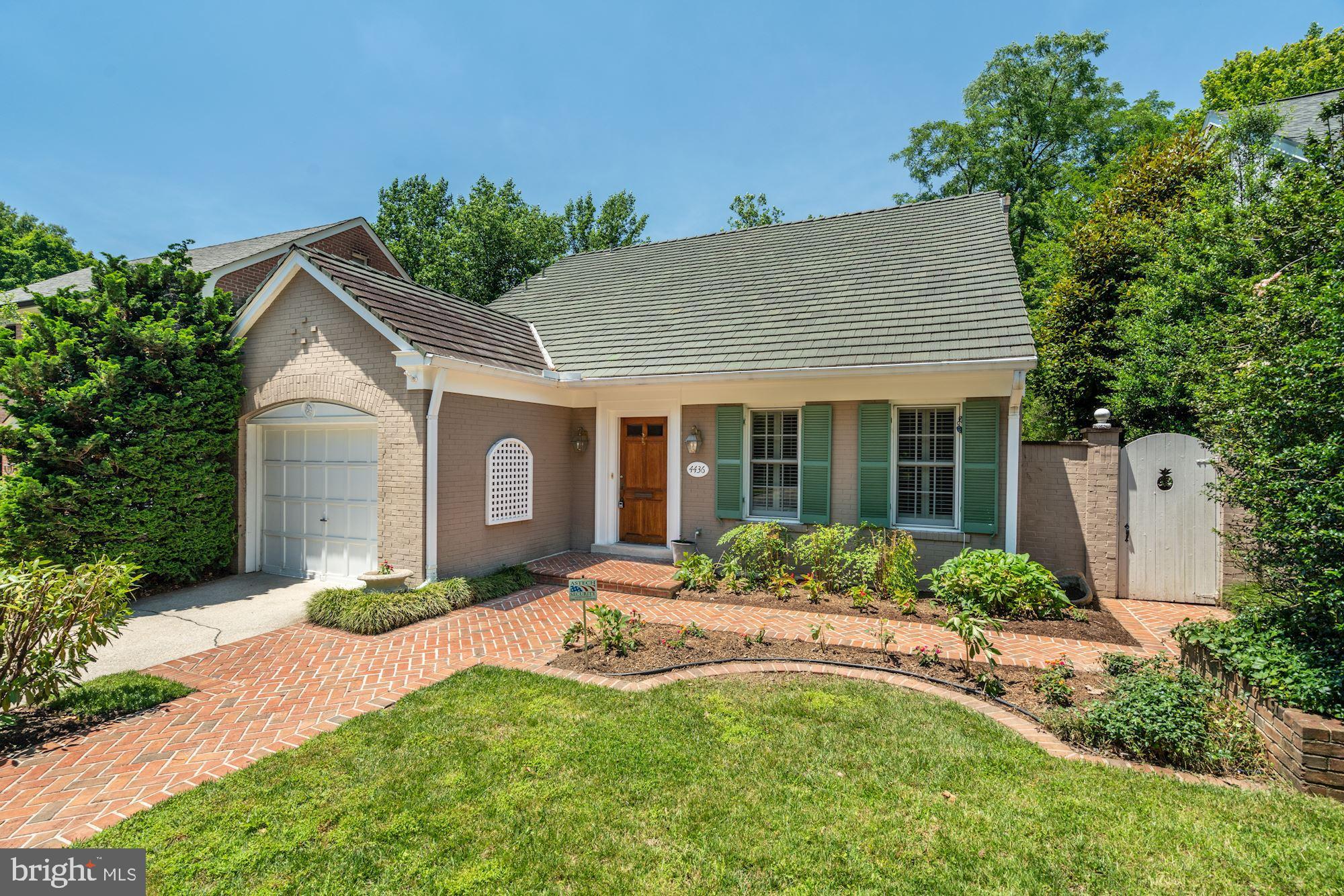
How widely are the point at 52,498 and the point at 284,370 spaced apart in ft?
10.5

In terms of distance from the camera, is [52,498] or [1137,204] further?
[1137,204]

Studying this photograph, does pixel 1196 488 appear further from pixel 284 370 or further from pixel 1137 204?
pixel 284 370

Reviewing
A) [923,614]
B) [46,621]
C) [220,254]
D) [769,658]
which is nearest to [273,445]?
[46,621]

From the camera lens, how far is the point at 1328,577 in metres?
3.62

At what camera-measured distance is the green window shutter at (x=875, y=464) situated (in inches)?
340

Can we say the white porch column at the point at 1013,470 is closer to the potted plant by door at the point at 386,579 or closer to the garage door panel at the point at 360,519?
the potted plant by door at the point at 386,579

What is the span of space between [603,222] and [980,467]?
26502 mm

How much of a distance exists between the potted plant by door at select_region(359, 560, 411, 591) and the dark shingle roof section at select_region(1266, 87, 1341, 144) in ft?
62.5

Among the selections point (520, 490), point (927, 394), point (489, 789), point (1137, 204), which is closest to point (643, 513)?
point (520, 490)

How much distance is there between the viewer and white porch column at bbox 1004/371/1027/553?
7.98 m

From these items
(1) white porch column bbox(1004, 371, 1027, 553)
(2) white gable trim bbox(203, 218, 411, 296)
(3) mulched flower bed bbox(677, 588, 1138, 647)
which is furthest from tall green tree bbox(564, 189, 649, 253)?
(3) mulched flower bed bbox(677, 588, 1138, 647)

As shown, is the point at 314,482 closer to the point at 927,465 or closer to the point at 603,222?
the point at 927,465

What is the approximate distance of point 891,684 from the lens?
17.0 ft

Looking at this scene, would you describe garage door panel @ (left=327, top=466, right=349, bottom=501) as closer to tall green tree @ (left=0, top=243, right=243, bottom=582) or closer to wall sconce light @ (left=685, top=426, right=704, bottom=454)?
tall green tree @ (left=0, top=243, right=243, bottom=582)
